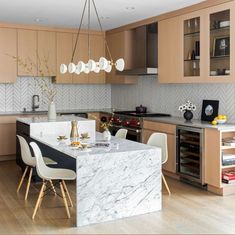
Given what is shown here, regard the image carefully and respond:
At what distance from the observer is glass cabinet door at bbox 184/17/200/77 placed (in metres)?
5.66

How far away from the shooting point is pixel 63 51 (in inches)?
312

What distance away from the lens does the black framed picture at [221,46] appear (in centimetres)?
513

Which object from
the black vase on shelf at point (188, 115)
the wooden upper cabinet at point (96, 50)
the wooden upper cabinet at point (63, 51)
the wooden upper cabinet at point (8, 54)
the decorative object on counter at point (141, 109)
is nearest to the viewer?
the black vase on shelf at point (188, 115)

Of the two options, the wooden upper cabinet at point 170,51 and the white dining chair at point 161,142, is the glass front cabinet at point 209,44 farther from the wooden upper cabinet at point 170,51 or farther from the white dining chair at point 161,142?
the white dining chair at point 161,142

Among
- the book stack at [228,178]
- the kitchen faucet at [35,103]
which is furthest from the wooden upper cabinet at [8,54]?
the book stack at [228,178]

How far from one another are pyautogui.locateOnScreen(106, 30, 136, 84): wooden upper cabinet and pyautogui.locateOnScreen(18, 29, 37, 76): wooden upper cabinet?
1597mm

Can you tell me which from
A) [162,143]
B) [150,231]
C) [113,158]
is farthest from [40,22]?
[150,231]

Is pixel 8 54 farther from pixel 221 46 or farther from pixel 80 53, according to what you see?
pixel 221 46

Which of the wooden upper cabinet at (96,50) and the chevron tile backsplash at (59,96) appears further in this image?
the wooden upper cabinet at (96,50)

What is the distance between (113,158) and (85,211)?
0.62 metres

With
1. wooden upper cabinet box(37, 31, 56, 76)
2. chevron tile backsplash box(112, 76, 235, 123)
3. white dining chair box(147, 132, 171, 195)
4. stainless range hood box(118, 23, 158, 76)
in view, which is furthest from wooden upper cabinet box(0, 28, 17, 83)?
white dining chair box(147, 132, 171, 195)

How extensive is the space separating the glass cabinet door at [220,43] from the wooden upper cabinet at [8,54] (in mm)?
3938

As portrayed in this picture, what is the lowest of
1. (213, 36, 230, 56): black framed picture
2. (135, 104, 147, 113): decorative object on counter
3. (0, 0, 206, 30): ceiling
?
(135, 104, 147, 113): decorative object on counter

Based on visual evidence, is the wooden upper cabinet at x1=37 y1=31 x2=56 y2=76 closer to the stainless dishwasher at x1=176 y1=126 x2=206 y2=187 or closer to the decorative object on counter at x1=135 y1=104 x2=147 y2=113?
the decorative object on counter at x1=135 y1=104 x2=147 y2=113
